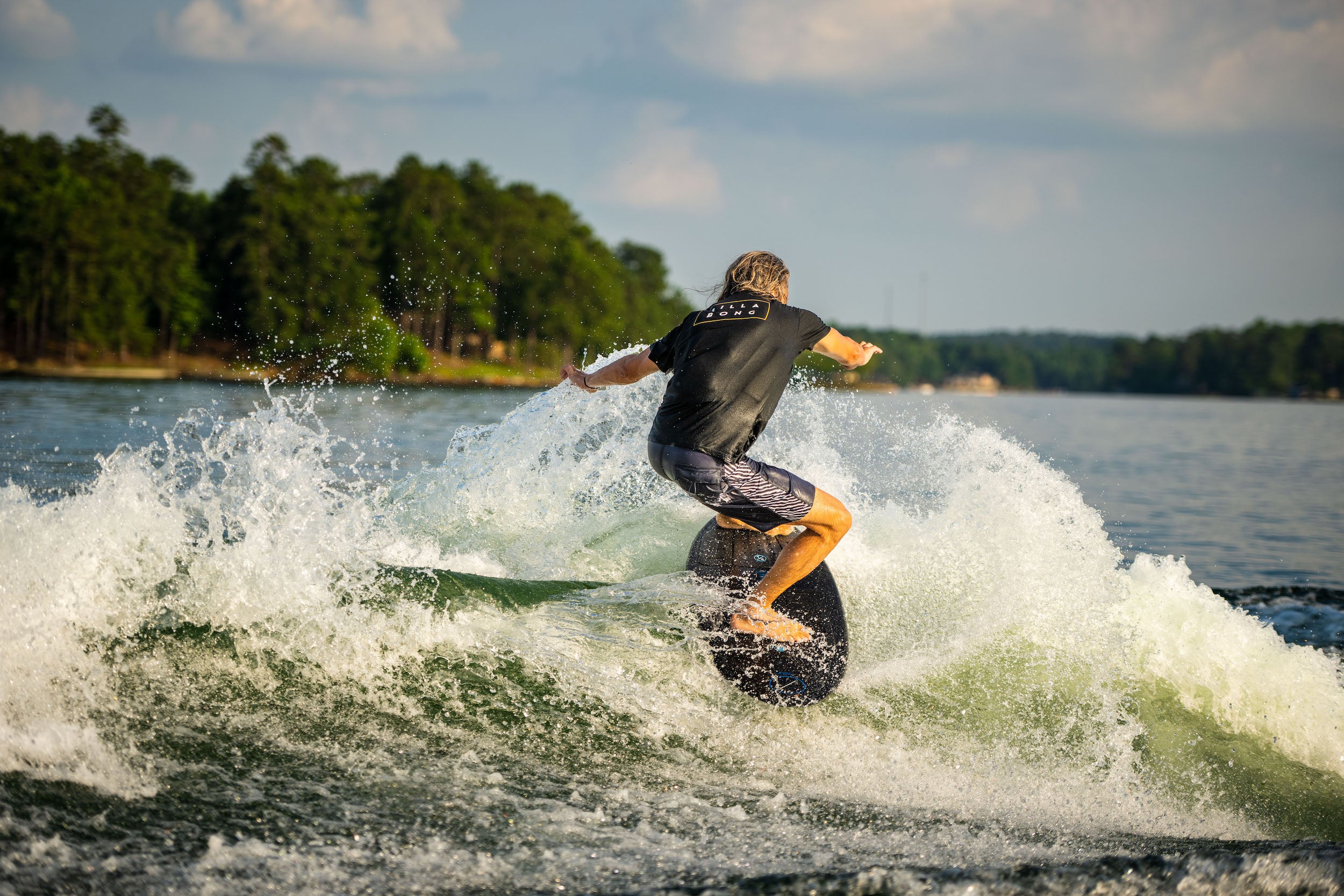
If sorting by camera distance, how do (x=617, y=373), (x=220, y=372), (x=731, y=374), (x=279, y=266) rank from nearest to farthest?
1. (x=731, y=374)
2. (x=617, y=373)
3. (x=220, y=372)
4. (x=279, y=266)

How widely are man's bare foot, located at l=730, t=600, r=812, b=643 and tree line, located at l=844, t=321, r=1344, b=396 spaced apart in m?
117

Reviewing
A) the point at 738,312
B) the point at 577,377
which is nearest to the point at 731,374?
the point at 738,312

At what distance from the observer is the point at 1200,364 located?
5861 inches

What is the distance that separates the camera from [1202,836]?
4.21 meters

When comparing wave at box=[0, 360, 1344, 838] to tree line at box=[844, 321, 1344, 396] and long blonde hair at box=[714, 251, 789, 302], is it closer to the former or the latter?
long blonde hair at box=[714, 251, 789, 302]

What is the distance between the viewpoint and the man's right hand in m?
4.93

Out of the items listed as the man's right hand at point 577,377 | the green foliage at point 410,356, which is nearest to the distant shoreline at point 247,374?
the green foliage at point 410,356

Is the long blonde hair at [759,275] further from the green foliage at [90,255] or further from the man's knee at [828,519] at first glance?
the green foliage at [90,255]

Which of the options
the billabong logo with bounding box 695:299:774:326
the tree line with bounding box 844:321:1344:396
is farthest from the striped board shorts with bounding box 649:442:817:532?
the tree line with bounding box 844:321:1344:396

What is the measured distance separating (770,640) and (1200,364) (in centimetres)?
16770

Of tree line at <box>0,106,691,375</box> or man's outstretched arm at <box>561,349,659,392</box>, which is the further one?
tree line at <box>0,106,691,375</box>

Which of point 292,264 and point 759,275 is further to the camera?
point 292,264

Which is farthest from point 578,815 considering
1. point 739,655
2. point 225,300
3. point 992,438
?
point 225,300

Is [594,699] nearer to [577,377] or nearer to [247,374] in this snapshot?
[577,377]
